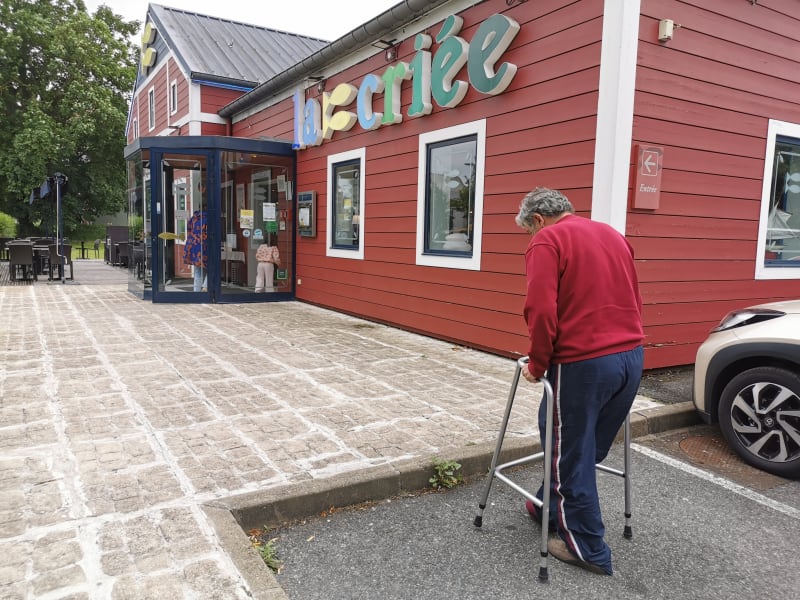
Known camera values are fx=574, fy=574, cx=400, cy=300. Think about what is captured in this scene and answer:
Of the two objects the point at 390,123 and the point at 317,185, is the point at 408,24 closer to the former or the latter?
the point at 390,123

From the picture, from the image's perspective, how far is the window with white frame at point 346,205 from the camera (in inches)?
363

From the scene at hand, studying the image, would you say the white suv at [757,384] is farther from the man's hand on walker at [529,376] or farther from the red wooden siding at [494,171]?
the man's hand on walker at [529,376]

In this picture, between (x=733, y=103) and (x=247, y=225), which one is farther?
(x=247, y=225)

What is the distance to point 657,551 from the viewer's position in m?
2.81

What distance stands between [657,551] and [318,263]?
8.50 metres

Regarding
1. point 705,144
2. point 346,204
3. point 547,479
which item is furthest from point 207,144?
point 547,479

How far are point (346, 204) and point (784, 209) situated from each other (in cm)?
621

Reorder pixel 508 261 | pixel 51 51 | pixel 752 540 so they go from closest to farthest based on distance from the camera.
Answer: pixel 752 540 < pixel 508 261 < pixel 51 51

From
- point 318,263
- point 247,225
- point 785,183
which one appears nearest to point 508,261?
point 785,183

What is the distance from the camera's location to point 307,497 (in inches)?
120

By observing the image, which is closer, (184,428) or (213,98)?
(184,428)

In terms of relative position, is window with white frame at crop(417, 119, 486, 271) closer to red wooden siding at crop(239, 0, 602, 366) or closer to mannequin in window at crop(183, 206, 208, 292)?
red wooden siding at crop(239, 0, 602, 366)

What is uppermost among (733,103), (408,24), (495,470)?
(408,24)

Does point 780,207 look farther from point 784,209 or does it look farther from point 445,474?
point 445,474
